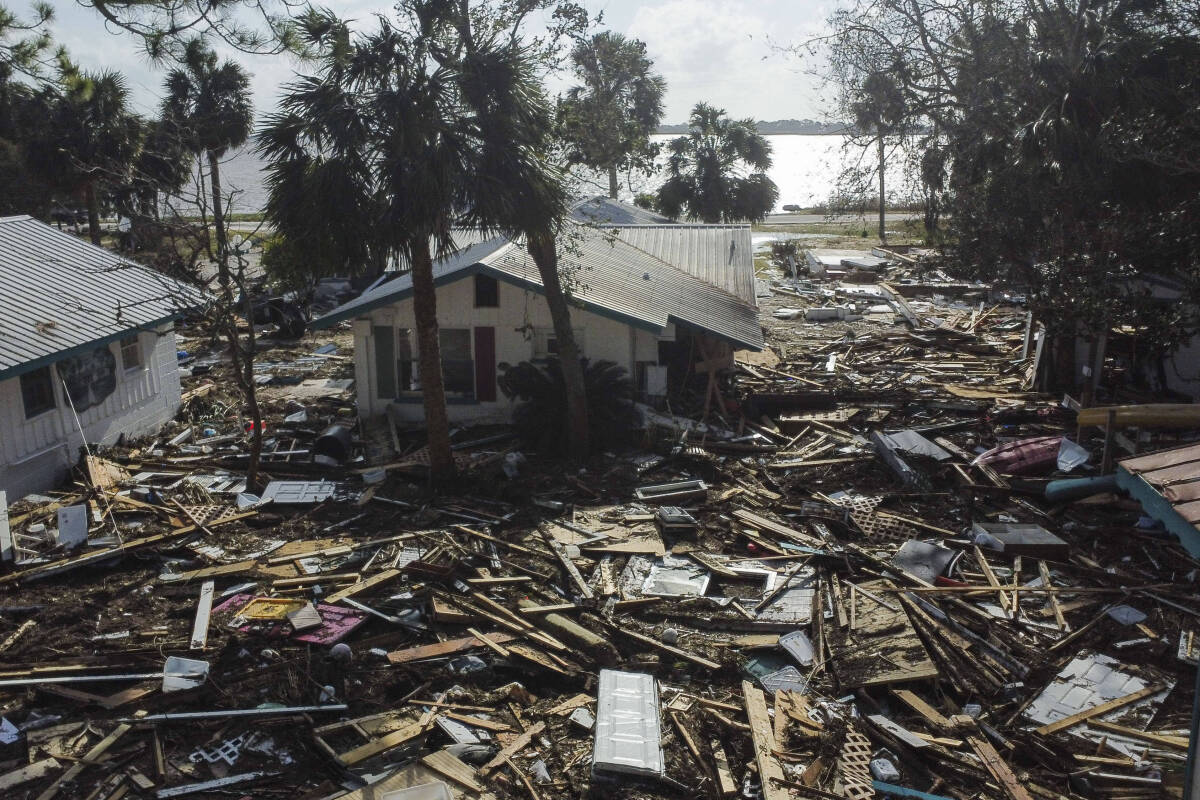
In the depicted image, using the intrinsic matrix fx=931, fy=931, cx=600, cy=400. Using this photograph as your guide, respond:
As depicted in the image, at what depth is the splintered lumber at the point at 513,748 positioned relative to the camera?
8.80 m

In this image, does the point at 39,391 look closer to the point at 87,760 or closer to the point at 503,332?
the point at 503,332

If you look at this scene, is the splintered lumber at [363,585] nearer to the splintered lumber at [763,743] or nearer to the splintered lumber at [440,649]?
the splintered lumber at [440,649]

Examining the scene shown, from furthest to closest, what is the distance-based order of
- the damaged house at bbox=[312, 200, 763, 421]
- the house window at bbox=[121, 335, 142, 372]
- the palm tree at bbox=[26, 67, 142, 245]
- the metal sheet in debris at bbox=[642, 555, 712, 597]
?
the palm tree at bbox=[26, 67, 142, 245] → the damaged house at bbox=[312, 200, 763, 421] → the house window at bbox=[121, 335, 142, 372] → the metal sheet in debris at bbox=[642, 555, 712, 597]

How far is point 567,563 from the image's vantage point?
13547 mm

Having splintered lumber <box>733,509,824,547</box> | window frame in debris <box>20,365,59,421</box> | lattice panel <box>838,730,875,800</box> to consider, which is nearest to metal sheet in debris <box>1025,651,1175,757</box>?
lattice panel <box>838,730,875,800</box>

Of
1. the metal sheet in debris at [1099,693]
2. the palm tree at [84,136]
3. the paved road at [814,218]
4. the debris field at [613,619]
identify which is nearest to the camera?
the debris field at [613,619]

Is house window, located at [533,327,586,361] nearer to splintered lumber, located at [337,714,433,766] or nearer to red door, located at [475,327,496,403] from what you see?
red door, located at [475,327,496,403]

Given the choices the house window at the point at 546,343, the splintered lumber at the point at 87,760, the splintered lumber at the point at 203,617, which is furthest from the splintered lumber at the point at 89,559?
the house window at the point at 546,343

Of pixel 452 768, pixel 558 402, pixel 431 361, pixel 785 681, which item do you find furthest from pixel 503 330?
pixel 452 768

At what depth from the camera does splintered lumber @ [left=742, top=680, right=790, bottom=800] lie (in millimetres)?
8375

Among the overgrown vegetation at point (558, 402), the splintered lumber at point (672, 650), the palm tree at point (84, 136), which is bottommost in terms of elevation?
the splintered lumber at point (672, 650)

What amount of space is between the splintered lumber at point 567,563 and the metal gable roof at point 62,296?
783 cm

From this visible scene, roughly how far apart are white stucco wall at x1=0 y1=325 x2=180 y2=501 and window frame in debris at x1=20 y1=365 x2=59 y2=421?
0.08m

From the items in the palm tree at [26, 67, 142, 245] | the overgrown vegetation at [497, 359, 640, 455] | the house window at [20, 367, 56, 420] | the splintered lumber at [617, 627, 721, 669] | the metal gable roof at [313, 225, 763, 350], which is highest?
the palm tree at [26, 67, 142, 245]
